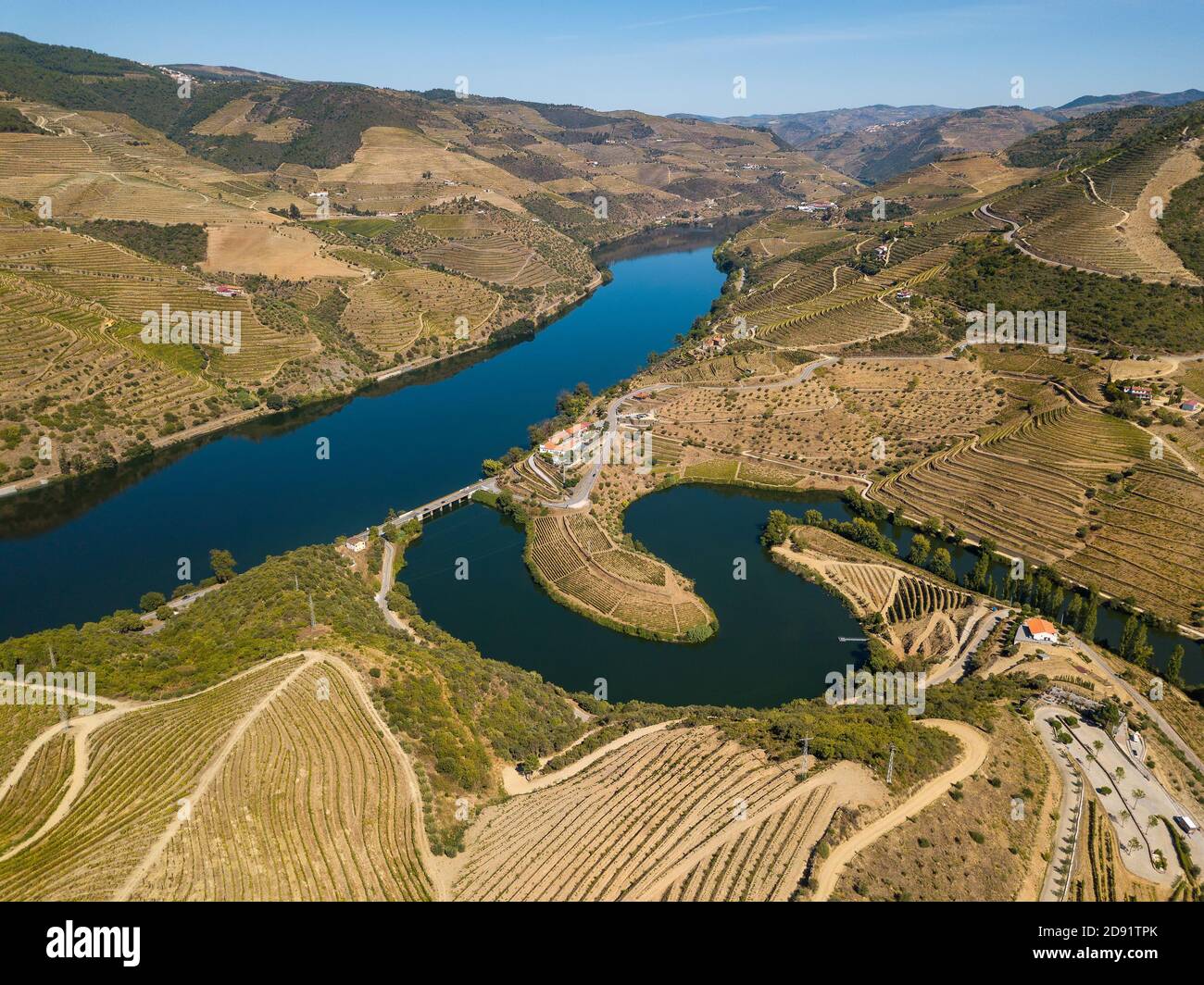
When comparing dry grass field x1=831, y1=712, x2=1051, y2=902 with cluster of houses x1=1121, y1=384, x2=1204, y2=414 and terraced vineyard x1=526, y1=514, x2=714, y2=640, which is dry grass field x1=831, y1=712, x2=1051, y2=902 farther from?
cluster of houses x1=1121, y1=384, x2=1204, y2=414

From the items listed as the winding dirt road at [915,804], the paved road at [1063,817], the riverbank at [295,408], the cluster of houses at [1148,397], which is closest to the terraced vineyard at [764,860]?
the winding dirt road at [915,804]

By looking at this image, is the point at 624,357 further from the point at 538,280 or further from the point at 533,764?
the point at 533,764

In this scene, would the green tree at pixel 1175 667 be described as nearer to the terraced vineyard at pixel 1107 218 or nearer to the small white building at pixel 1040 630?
the small white building at pixel 1040 630

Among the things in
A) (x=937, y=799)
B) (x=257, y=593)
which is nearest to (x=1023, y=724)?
(x=937, y=799)

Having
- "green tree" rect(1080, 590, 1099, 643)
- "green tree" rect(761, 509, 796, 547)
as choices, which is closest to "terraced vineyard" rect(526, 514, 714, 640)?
"green tree" rect(761, 509, 796, 547)

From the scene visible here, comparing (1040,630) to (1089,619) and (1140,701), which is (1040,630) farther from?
(1140,701)

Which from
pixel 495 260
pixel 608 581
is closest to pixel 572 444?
pixel 608 581

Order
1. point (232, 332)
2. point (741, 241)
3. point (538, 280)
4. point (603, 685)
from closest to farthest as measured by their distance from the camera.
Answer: point (603, 685)
point (232, 332)
point (538, 280)
point (741, 241)
